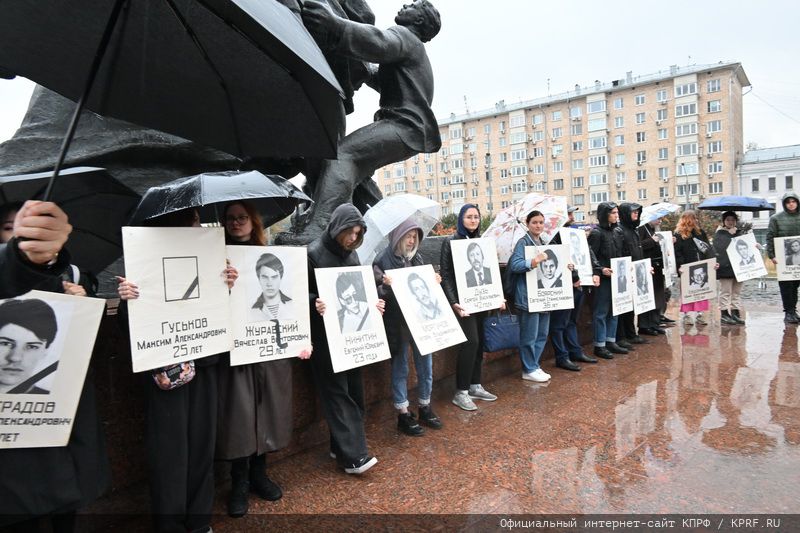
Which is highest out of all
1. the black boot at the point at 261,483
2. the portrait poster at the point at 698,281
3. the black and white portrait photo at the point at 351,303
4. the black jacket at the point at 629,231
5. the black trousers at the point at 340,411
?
the black jacket at the point at 629,231

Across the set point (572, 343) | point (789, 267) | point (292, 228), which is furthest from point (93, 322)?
point (789, 267)

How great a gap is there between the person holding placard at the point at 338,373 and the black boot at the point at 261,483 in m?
0.47

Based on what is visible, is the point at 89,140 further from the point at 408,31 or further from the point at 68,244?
the point at 408,31

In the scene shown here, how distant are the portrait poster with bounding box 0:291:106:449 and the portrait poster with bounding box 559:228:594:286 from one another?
4.95 m

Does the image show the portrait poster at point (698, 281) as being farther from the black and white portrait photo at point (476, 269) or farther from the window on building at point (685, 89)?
the window on building at point (685, 89)

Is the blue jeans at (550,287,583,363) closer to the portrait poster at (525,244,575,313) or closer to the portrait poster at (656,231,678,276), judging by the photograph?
the portrait poster at (525,244,575,313)

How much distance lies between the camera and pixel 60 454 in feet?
6.76

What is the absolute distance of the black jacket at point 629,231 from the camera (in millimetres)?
6953

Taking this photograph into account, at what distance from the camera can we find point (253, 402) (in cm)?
292

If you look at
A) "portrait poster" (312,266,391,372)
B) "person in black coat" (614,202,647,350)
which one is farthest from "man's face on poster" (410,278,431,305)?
"person in black coat" (614,202,647,350)

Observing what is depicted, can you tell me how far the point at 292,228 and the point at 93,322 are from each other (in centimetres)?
283


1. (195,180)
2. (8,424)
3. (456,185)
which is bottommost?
(8,424)

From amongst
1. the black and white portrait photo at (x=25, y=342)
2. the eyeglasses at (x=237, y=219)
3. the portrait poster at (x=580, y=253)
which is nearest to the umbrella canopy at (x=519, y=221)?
the portrait poster at (x=580, y=253)

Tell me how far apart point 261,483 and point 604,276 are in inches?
193
